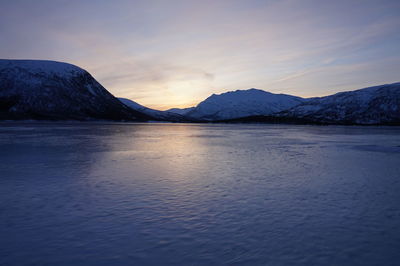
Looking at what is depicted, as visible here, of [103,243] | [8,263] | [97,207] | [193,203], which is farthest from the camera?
[193,203]

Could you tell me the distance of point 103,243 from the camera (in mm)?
7832

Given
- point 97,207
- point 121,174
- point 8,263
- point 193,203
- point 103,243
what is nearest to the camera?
point 8,263

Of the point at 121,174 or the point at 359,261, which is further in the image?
the point at 121,174

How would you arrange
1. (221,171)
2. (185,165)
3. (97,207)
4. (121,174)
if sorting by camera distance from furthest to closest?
(185,165)
(221,171)
(121,174)
(97,207)

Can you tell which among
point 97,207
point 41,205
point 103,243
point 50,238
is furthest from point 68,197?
point 103,243

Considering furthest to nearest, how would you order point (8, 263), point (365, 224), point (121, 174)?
point (121, 174) < point (365, 224) < point (8, 263)

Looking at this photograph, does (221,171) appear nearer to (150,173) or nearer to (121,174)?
(150,173)

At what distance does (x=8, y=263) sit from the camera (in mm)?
6617

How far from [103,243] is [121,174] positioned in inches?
410

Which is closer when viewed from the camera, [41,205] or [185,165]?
[41,205]

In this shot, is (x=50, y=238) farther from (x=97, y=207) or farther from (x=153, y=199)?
(x=153, y=199)

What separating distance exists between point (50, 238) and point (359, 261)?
8280 millimetres

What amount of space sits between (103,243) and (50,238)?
1615 mm

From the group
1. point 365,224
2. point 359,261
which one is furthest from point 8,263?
point 365,224
